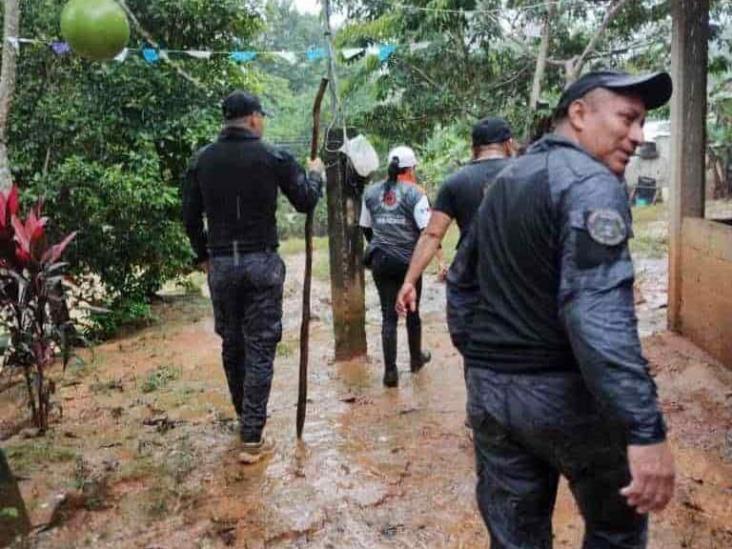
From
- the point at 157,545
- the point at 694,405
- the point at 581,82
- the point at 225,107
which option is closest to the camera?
the point at 581,82

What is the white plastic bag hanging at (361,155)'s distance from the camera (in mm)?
5254

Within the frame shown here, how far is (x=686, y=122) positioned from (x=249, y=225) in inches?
144

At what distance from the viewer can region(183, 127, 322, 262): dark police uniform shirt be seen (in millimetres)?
3770

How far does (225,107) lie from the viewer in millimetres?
3812

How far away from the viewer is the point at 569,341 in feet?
5.81

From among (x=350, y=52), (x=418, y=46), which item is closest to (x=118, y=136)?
(x=350, y=52)

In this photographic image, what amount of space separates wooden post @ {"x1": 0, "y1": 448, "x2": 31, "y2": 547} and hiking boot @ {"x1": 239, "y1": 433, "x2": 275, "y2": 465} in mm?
1080

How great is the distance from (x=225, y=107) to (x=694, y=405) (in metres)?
3.21

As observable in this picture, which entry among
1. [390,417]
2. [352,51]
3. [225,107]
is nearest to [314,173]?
[225,107]

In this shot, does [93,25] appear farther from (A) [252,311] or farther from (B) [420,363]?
(B) [420,363]

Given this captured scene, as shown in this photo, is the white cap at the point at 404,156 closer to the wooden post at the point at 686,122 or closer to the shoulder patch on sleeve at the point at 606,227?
the wooden post at the point at 686,122

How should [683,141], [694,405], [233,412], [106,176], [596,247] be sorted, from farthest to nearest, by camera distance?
[106,176]
[683,141]
[233,412]
[694,405]
[596,247]

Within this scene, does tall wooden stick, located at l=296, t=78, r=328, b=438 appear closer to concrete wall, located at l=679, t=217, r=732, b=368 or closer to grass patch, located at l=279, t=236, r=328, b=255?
concrete wall, located at l=679, t=217, r=732, b=368

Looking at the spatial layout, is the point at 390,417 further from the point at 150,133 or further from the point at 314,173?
the point at 150,133
